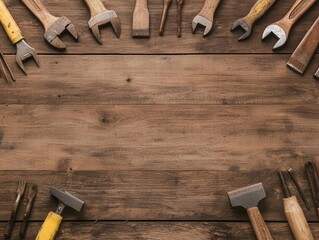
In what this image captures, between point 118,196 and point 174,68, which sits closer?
point 118,196

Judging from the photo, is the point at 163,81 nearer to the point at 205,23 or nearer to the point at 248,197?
the point at 205,23

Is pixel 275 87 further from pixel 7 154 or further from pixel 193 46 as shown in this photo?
pixel 7 154

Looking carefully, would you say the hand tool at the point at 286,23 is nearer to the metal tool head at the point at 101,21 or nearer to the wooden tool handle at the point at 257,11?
the wooden tool handle at the point at 257,11

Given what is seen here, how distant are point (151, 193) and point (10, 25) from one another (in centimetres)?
74

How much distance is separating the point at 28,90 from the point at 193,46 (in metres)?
0.58

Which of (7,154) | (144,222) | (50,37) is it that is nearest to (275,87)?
(144,222)

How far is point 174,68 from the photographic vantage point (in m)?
1.75

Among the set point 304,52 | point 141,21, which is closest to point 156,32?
point 141,21

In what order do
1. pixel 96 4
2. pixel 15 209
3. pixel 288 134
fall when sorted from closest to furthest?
pixel 15 209
pixel 288 134
pixel 96 4

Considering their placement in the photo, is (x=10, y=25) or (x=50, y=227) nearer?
(x=50, y=227)

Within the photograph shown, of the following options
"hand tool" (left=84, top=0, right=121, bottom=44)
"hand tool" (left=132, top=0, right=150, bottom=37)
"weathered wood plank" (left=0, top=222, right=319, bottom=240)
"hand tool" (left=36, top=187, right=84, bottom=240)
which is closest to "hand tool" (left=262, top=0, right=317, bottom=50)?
"hand tool" (left=132, top=0, right=150, bottom=37)

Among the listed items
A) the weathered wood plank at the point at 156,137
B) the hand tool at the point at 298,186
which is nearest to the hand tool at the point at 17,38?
the weathered wood plank at the point at 156,137

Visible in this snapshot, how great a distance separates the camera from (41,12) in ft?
5.88

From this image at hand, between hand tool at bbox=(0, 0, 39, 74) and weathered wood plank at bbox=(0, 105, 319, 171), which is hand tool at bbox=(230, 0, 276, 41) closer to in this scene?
weathered wood plank at bbox=(0, 105, 319, 171)
